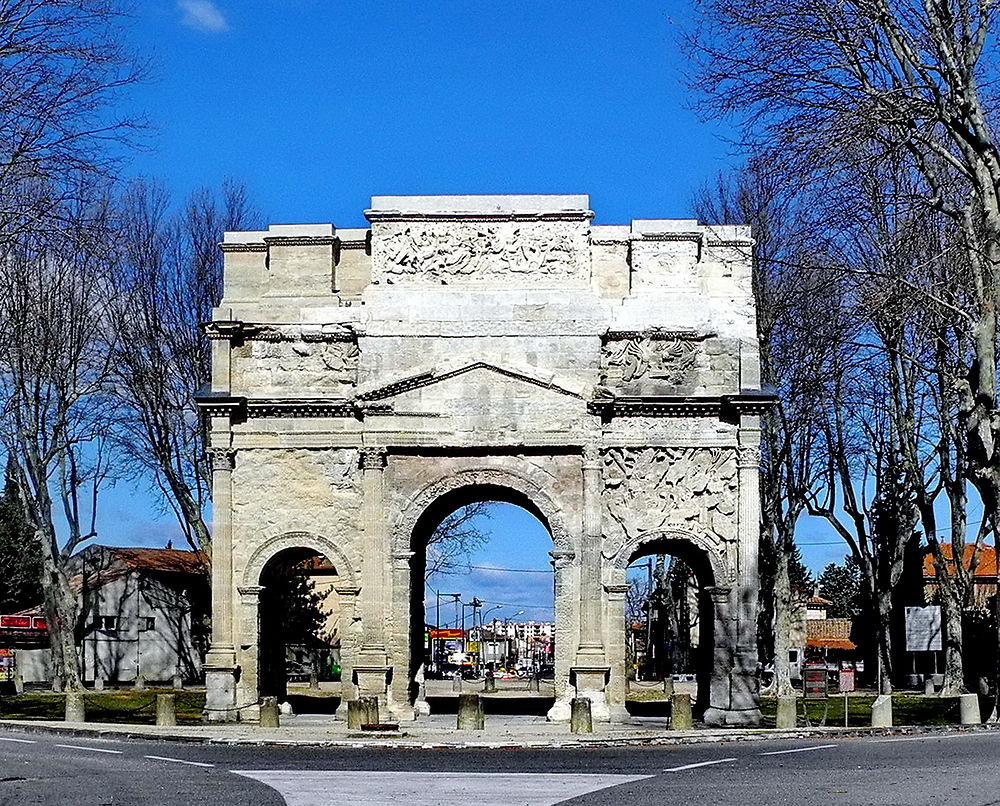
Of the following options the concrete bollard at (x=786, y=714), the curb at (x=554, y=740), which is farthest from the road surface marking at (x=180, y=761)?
the concrete bollard at (x=786, y=714)

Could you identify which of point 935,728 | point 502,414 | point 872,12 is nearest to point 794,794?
point 935,728

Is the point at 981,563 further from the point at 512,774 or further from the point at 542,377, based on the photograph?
the point at 512,774

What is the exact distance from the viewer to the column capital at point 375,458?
126ft

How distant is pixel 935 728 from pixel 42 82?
21113mm

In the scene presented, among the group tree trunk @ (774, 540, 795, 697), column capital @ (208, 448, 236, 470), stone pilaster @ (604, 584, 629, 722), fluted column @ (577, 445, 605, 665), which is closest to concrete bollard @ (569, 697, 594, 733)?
stone pilaster @ (604, 584, 629, 722)

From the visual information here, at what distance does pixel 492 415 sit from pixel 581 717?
25.3ft

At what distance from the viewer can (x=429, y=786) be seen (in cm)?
2147

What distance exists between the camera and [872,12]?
100 ft

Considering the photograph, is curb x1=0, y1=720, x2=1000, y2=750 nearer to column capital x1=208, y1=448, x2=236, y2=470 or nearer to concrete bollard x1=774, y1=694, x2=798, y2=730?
concrete bollard x1=774, y1=694, x2=798, y2=730

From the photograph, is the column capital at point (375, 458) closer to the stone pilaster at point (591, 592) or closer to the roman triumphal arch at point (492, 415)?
the roman triumphal arch at point (492, 415)

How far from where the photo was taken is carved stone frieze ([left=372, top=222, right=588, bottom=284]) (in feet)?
129

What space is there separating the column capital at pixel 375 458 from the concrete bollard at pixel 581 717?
758cm

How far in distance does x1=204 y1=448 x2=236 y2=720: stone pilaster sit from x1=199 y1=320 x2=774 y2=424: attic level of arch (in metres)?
1.40

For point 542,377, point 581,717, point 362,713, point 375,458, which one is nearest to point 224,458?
point 375,458
